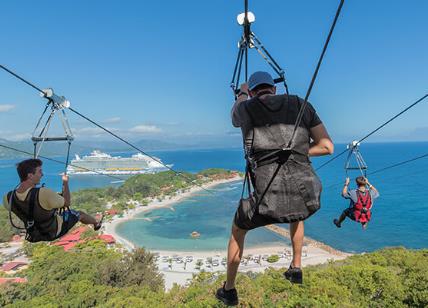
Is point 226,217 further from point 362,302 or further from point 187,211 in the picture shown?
point 362,302

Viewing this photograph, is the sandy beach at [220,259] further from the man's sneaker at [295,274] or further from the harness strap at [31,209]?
the man's sneaker at [295,274]

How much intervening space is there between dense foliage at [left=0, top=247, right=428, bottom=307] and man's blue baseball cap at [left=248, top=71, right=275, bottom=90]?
1293 centimetres

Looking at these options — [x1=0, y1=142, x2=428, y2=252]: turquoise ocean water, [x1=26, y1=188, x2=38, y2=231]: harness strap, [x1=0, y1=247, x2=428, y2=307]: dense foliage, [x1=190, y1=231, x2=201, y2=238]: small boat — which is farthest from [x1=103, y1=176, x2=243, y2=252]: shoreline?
[x1=26, y1=188, x2=38, y2=231]: harness strap

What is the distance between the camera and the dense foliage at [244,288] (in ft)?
45.2

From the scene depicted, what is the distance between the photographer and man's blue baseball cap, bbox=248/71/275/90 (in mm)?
2078

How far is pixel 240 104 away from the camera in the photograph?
207 cm

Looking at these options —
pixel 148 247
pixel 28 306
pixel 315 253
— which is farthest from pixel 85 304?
pixel 315 253

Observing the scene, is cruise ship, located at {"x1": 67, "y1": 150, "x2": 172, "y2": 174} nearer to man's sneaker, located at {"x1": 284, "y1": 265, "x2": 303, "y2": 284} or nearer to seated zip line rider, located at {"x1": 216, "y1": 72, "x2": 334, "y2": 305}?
man's sneaker, located at {"x1": 284, "y1": 265, "x2": 303, "y2": 284}

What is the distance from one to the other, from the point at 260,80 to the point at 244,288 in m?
14.7

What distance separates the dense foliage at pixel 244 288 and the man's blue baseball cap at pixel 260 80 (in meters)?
12.9

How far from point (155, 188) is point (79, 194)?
1641 cm

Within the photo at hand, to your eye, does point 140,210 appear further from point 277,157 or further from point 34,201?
point 277,157

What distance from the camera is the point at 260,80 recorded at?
6.83 feet

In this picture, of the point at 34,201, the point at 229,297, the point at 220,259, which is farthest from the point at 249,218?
the point at 220,259
